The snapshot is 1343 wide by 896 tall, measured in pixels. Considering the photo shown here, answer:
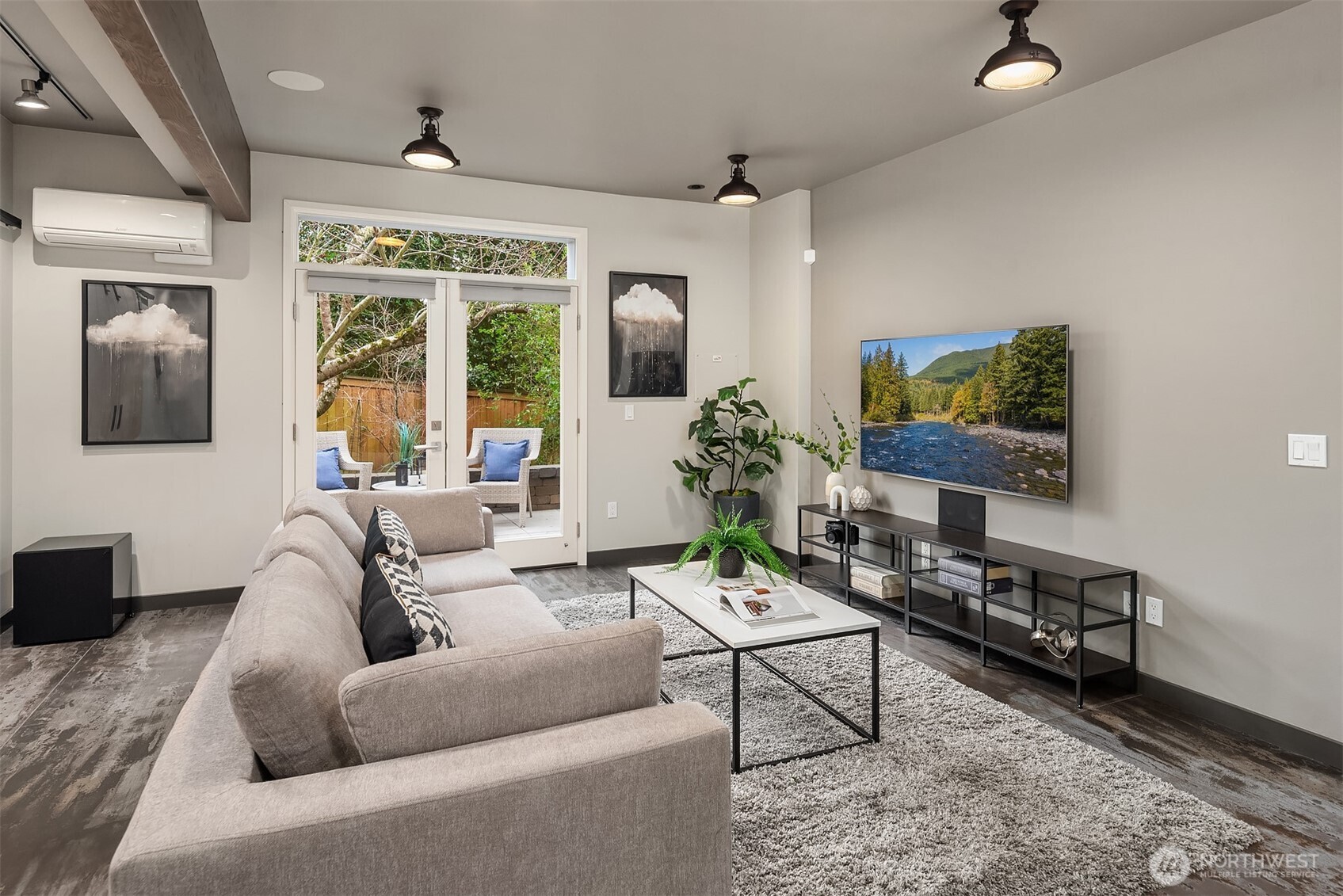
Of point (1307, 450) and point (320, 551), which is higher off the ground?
point (1307, 450)

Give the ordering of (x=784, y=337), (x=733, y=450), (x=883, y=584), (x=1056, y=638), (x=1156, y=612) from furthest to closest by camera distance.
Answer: (x=733, y=450) < (x=784, y=337) < (x=883, y=584) < (x=1056, y=638) < (x=1156, y=612)

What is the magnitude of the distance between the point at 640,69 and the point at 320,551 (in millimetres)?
2405

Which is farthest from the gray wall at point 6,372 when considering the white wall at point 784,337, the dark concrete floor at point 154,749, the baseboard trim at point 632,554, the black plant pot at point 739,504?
the white wall at point 784,337

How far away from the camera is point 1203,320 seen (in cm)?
294

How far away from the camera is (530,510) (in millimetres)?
5332

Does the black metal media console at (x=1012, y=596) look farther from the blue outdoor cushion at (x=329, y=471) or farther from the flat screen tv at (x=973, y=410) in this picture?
the blue outdoor cushion at (x=329, y=471)

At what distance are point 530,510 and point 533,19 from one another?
328 cm

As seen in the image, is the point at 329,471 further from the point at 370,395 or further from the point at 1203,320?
the point at 1203,320

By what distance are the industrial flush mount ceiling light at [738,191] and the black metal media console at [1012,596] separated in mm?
1918

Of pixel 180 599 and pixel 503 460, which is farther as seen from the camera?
pixel 503 460

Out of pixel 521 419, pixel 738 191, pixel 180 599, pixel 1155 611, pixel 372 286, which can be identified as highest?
pixel 738 191

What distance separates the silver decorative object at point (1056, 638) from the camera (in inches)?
124

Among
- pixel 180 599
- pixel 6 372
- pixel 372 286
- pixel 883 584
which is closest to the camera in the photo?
pixel 6 372

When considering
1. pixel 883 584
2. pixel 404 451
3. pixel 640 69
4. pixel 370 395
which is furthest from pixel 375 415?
pixel 883 584
